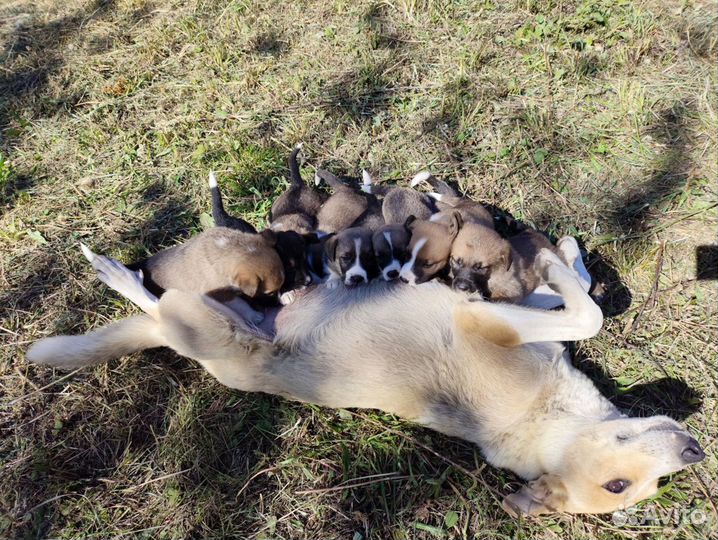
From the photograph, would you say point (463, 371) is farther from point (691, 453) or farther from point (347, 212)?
point (347, 212)

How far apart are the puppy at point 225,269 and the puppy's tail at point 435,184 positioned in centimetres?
157

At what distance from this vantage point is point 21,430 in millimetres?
3957

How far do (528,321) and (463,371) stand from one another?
1.82 feet

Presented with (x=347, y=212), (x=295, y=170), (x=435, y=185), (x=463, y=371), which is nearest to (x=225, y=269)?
(x=347, y=212)

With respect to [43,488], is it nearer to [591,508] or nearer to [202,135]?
[202,135]

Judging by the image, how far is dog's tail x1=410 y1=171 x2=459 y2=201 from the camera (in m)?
4.77

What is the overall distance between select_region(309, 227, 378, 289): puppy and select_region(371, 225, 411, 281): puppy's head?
52 mm

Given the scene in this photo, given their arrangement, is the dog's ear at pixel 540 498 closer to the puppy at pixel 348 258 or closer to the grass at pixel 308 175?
the grass at pixel 308 175

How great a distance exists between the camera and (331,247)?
4164mm

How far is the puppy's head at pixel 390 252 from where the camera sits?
4.02m

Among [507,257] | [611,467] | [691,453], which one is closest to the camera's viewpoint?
[691,453]

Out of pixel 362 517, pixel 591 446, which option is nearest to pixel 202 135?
pixel 362 517

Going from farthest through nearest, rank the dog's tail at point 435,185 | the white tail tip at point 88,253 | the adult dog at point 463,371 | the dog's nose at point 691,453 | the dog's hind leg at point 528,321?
the dog's tail at point 435,185
the white tail tip at point 88,253
the dog's hind leg at point 528,321
the adult dog at point 463,371
the dog's nose at point 691,453

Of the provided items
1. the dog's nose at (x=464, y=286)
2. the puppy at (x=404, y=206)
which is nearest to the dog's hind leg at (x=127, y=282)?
the puppy at (x=404, y=206)
